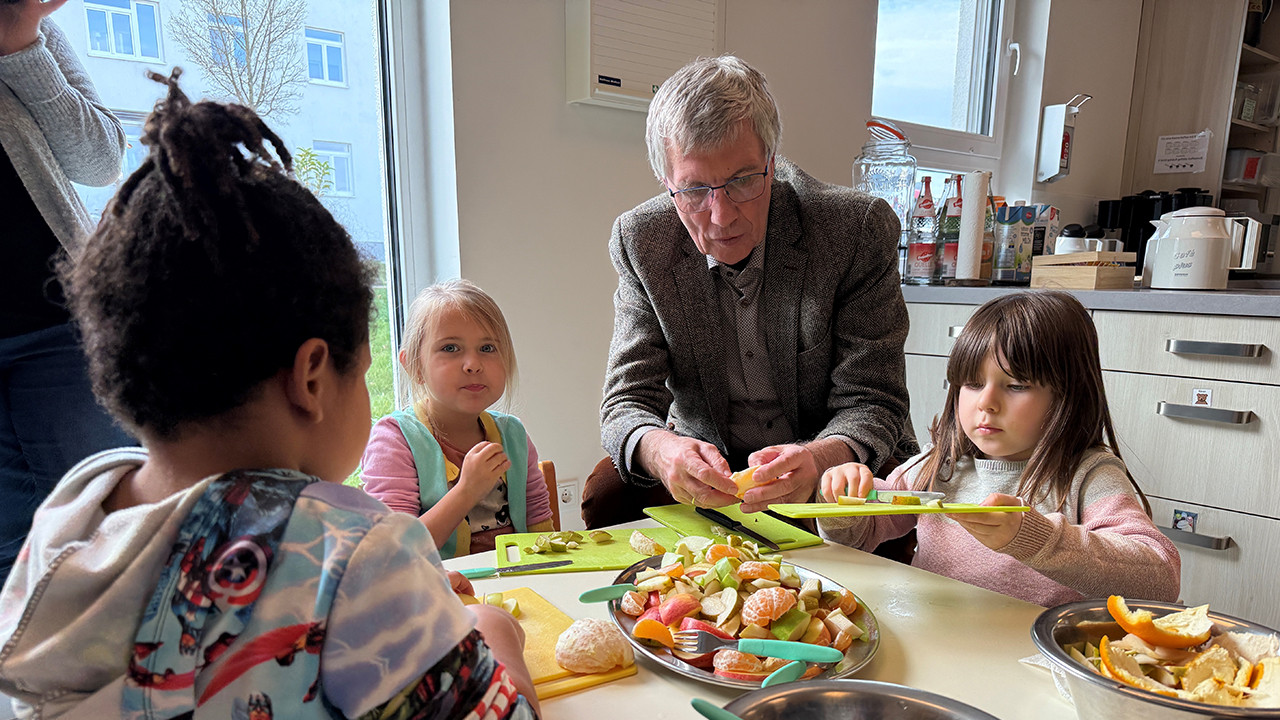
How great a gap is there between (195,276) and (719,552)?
62cm

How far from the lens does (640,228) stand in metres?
1.59

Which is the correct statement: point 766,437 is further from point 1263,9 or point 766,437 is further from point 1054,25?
point 1263,9

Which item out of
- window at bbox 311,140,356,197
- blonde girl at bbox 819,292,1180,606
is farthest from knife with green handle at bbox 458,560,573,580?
window at bbox 311,140,356,197

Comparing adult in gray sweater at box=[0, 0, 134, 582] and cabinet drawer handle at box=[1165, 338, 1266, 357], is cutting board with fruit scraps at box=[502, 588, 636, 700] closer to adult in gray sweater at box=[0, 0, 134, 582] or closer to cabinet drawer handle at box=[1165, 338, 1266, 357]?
adult in gray sweater at box=[0, 0, 134, 582]

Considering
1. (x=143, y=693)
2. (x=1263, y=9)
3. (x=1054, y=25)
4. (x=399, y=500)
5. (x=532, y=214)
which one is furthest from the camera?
(x=1263, y=9)

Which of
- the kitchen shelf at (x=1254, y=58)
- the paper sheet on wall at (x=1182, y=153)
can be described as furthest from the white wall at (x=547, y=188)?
the kitchen shelf at (x=1254, y=58)

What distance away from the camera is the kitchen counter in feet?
6.16

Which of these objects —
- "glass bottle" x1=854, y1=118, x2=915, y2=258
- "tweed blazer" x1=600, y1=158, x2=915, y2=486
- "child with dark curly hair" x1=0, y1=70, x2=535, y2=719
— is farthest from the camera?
"glass bottle" x1=854, y1=118, x2=915, y2=258

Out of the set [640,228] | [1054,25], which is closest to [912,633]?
[640,228]

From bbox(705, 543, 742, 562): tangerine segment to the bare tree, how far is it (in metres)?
1.59

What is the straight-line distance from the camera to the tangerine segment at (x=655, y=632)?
2.39ft

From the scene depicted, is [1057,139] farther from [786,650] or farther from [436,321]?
[786,650]

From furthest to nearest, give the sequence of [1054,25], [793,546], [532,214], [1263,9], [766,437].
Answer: [1263,9], [1054,25], [532,214], [766,437], [793,546]

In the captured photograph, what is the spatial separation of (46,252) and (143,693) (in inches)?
48.1
